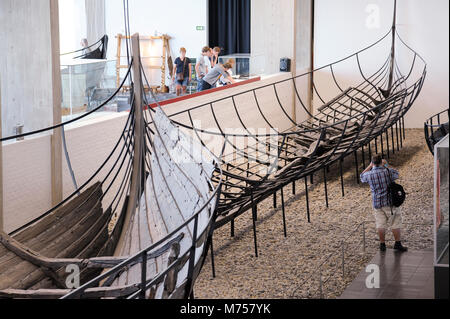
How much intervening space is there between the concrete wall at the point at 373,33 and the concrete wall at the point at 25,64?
573cm

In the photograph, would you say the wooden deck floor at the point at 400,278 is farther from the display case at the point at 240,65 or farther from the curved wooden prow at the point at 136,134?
the display case at the point at 240,65

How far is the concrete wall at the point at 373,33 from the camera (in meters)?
10.2

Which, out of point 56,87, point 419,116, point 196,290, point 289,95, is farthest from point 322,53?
point 196,290

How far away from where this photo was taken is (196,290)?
469 centimetres

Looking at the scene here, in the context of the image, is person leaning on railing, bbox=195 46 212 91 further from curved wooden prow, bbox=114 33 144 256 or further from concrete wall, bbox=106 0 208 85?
curved wooden prow, bbox=114 33 144 256

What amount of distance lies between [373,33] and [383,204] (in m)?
5.93

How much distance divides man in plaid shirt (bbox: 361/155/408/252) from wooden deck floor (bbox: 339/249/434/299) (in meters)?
0.12

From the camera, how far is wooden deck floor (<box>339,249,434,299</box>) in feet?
14.6

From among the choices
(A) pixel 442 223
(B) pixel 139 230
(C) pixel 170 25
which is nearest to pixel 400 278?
(A) pixel 442 223

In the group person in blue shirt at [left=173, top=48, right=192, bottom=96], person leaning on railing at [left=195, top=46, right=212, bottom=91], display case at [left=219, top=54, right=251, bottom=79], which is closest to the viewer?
person leaning on railing at [left=195, top=46, right=212, bottom=91]

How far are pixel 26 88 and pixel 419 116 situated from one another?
21.1ft

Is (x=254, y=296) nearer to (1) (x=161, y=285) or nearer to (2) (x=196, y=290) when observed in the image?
(2) (x=196, y=290)

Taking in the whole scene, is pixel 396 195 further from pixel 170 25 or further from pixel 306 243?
pixel 170 25

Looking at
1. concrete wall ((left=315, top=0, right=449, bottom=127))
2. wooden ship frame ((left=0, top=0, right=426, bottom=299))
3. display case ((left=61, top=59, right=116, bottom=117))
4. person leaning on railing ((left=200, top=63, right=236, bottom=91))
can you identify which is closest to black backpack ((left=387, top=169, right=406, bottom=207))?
wooden ship frame ((left=0, top=0, right=426, bottom=299))
